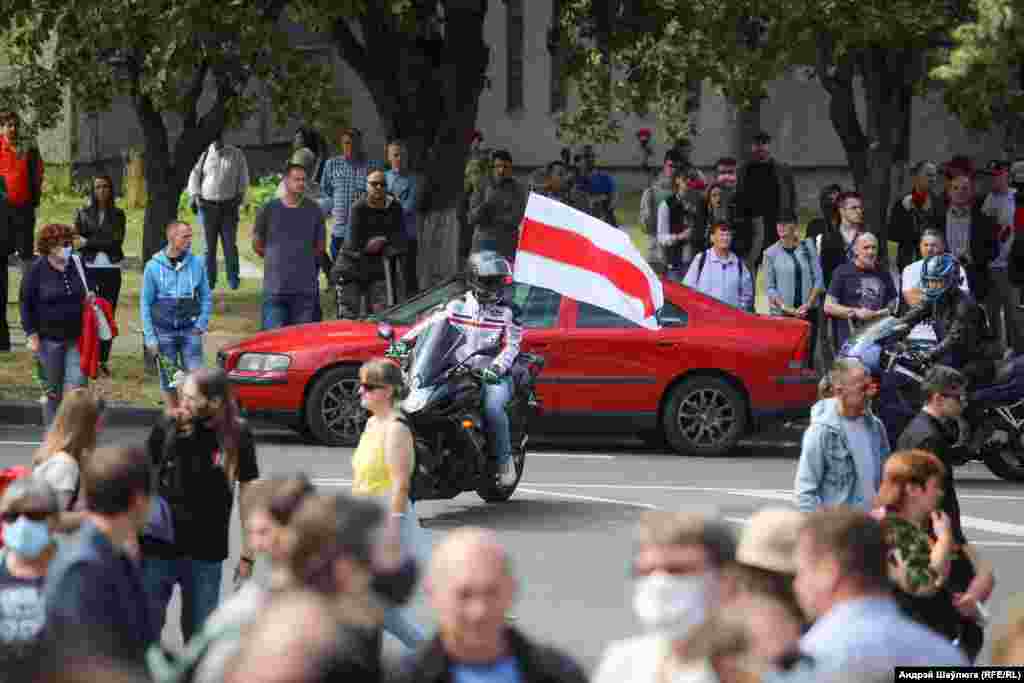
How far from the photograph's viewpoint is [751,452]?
19.1 metres

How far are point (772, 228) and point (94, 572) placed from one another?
1859 cm

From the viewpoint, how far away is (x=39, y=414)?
63.8 ft

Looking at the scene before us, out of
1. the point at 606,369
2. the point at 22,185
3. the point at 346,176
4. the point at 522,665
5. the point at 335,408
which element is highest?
the point at 346,176

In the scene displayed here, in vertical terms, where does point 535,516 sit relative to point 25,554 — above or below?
below

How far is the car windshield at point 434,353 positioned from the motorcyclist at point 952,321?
4.25 m

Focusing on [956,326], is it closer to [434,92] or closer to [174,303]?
[174,303]

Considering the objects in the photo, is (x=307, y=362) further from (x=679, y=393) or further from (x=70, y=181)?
(x=70, y=181)

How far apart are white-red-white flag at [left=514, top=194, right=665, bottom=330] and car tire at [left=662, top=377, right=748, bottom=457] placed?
4423mm

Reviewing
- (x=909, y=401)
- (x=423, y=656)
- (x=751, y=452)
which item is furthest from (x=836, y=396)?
(x=751, y=452)

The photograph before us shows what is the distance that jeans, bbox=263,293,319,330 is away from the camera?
65.9ft

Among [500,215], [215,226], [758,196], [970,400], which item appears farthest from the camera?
[215,226]

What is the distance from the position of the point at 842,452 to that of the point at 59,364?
8.69 m

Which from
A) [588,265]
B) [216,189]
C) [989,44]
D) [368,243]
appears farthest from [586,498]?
[216,189]

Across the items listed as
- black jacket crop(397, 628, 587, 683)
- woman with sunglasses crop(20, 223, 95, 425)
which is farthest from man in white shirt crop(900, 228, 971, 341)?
black jacket crop(397, 628, 587, 683)
